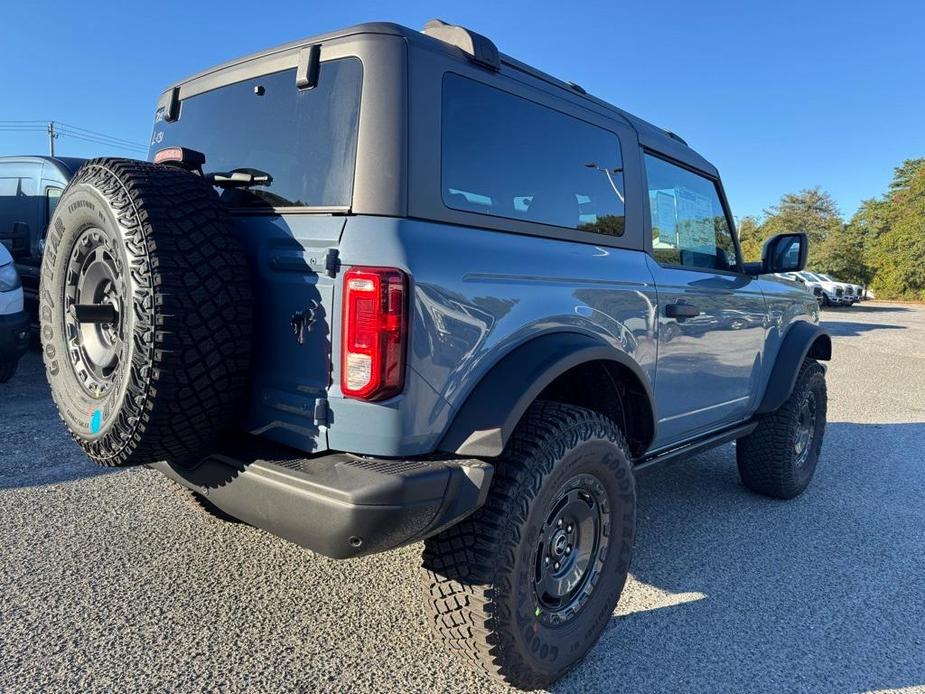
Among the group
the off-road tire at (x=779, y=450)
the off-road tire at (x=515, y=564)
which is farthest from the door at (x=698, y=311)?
the off-road tire at (x=515, y=564)

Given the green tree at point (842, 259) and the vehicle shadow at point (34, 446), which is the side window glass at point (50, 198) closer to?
the vehicle shadow at point (34, 446)

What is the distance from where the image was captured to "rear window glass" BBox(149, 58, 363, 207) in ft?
6.23

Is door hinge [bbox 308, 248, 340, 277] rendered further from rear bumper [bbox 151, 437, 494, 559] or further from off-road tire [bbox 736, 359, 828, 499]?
off-road tire [bbox 736, 359, 828, 499]

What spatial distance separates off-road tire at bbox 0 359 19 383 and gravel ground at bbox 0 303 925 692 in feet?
→ 6.72

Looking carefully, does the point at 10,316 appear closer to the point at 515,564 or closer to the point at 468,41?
the point at 468,41

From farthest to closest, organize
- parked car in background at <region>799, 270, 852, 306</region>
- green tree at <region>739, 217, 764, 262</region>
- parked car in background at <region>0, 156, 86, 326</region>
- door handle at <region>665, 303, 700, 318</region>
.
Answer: green tree at <region>739, 217, 764, 262</region> → parked car in background at <region>799, 270, 852, 306</region> → parked car in background at <region>0, 156, 86, 326</region> → door handle at <region>665, 303, 700, 318</region>

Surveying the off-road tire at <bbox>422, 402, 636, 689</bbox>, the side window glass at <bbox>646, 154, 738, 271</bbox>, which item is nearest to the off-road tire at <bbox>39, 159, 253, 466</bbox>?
the off-road tire at <bbox>422, 402, 636, 689</bbox>

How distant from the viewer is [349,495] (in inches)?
64.1

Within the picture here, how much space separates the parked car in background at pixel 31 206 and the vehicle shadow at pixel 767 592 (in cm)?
701

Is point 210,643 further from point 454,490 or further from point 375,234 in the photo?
point 375,234

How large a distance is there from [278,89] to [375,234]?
84 cm

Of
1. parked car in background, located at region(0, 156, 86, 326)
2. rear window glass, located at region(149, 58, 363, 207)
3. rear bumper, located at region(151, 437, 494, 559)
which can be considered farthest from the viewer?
parked car in background, located at region(0, 156, 86, 326)

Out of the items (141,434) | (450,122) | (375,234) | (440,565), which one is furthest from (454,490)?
(450,122)

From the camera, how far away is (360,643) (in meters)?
2.29
